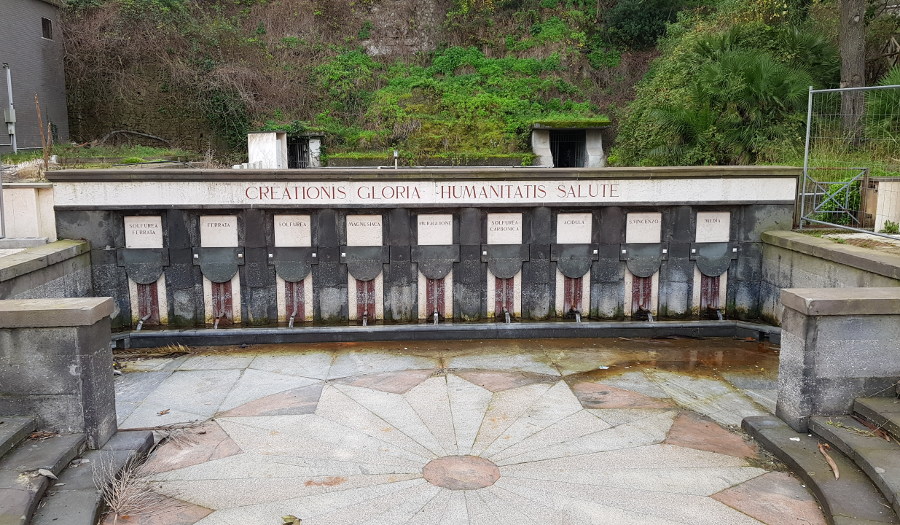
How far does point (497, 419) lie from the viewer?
6.18 metres

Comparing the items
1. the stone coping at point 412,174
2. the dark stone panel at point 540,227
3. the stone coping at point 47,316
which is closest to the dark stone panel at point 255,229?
the stone coping at point 412,174

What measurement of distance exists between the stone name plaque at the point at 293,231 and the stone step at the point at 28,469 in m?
4.34

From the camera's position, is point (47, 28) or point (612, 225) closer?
point (612, 225)

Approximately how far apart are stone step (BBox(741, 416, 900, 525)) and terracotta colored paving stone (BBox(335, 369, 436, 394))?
3159mm

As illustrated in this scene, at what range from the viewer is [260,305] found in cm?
934

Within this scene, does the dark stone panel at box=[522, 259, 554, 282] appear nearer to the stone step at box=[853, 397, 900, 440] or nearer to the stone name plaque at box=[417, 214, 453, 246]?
the stone name plaque at box=[417, 214, 453, 246]

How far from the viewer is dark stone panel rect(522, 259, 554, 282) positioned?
942 cm

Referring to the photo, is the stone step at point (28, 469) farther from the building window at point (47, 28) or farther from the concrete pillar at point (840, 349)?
the building window at point (47, 28)

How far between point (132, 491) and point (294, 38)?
2459 cm

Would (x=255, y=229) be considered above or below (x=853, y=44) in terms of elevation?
below

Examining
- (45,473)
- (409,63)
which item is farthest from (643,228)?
(409,63)

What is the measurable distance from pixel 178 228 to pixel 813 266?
7952mm

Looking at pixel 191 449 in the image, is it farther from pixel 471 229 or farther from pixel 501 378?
pixel 471 229

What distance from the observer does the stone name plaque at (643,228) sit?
9430 millimetres
